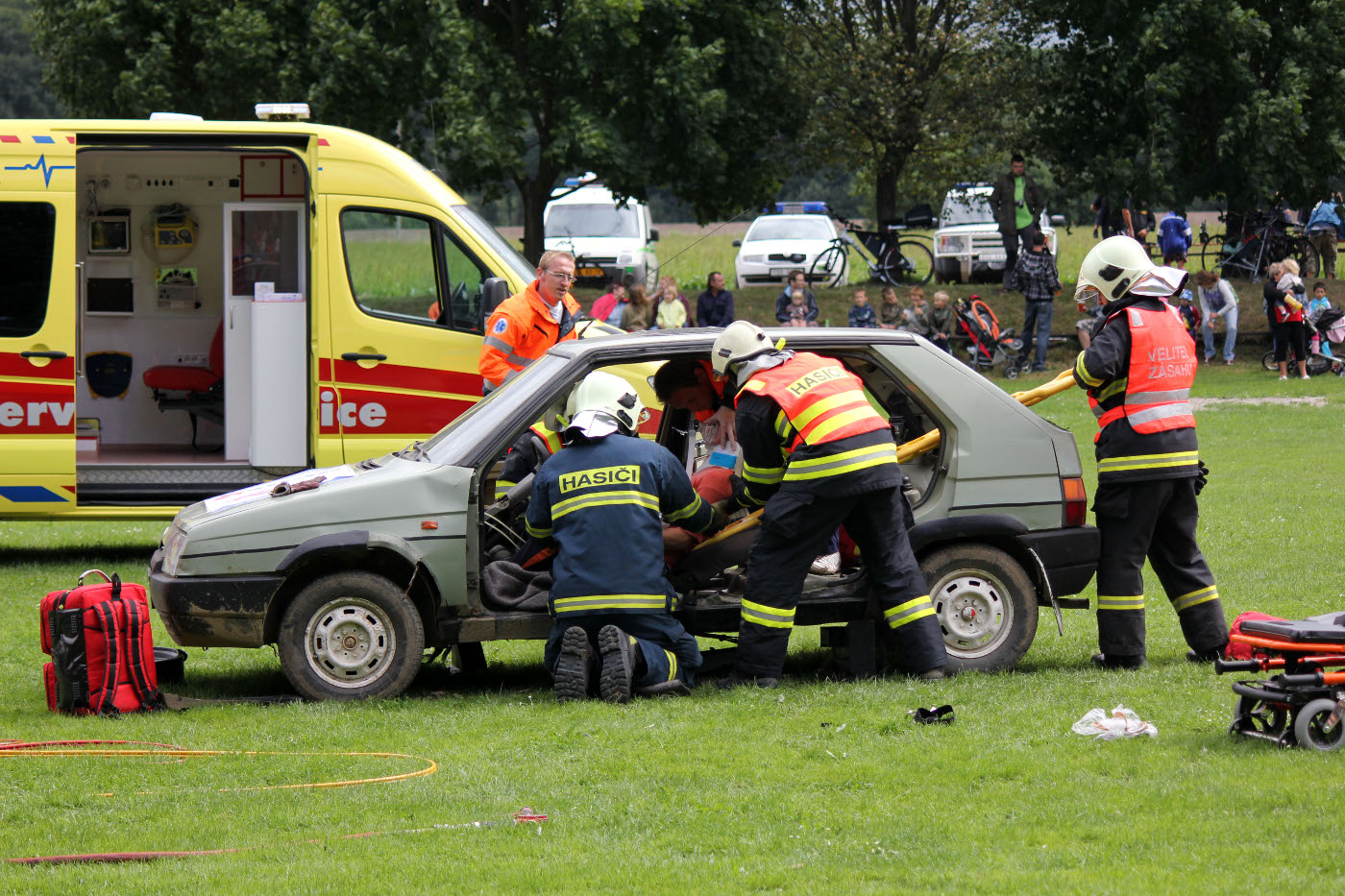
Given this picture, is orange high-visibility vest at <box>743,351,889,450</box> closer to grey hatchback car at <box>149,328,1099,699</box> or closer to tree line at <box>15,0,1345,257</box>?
grey hatchback car at <box>149,328,1099,699</box>

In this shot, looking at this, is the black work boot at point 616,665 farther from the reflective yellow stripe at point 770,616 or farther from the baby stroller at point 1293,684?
the baby stroller at point 1293,684

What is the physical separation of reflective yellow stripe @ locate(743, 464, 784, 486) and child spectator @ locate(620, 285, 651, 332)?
1202cm

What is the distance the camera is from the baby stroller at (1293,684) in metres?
5.75

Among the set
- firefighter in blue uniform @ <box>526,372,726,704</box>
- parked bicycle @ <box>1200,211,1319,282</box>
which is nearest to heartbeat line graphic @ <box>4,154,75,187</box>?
firefighter in blue uniform @ <box>526,372,726,704</box>

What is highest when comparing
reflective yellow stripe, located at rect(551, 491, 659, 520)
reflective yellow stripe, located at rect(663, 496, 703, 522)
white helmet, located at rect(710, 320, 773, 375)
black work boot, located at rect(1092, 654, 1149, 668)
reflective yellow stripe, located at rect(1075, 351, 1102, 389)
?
white helmet, located at rect(710, 320, 773, 375)

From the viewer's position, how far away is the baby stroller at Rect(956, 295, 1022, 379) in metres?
23.7

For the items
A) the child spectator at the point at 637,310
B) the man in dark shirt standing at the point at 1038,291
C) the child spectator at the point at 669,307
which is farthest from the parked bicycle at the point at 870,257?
the child spectator at the point at 637,310

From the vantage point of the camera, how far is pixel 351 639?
7.29m

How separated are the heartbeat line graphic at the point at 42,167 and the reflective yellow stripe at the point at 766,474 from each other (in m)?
6.48

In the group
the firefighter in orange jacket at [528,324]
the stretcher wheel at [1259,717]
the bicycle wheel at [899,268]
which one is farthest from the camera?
the bicycle wheel at [899,268]

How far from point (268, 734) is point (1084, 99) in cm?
2331

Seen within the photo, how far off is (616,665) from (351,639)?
126 cm

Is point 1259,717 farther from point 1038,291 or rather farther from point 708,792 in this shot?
point 1038,291

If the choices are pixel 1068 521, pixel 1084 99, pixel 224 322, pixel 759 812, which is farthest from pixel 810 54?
pixel 759 812
